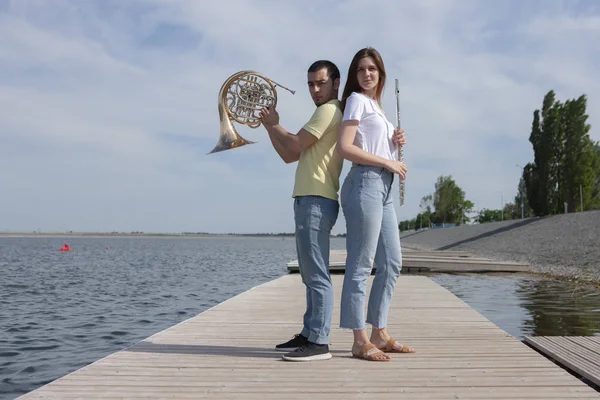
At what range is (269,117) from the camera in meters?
3.93

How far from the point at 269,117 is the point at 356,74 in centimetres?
63

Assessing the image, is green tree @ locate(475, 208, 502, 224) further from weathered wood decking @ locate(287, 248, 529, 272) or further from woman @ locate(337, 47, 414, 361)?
woman @ locate(337, 47, 414, 361)

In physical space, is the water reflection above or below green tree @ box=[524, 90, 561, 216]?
below

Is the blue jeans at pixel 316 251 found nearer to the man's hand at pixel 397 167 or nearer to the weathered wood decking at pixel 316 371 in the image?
the weathered wood decking at pixel 316 371

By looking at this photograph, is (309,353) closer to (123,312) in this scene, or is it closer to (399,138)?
(399,138)

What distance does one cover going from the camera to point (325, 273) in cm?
375

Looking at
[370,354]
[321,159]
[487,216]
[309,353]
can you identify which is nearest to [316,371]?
[309,353]

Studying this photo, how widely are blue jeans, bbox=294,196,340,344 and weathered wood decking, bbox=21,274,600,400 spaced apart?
0.81 feet

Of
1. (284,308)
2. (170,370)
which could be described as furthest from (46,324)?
(170,370)

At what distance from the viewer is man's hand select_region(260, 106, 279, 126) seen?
154 inches

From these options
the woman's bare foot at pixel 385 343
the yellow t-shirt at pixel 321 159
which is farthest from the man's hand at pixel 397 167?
the woman's bare foot at pixel 385 343

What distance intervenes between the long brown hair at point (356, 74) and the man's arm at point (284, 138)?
38 cm

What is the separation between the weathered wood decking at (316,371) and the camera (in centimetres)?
296

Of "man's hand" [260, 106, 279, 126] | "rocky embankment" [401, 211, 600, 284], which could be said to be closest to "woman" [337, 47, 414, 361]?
"man's hand" [260, 106, 279, 126]
